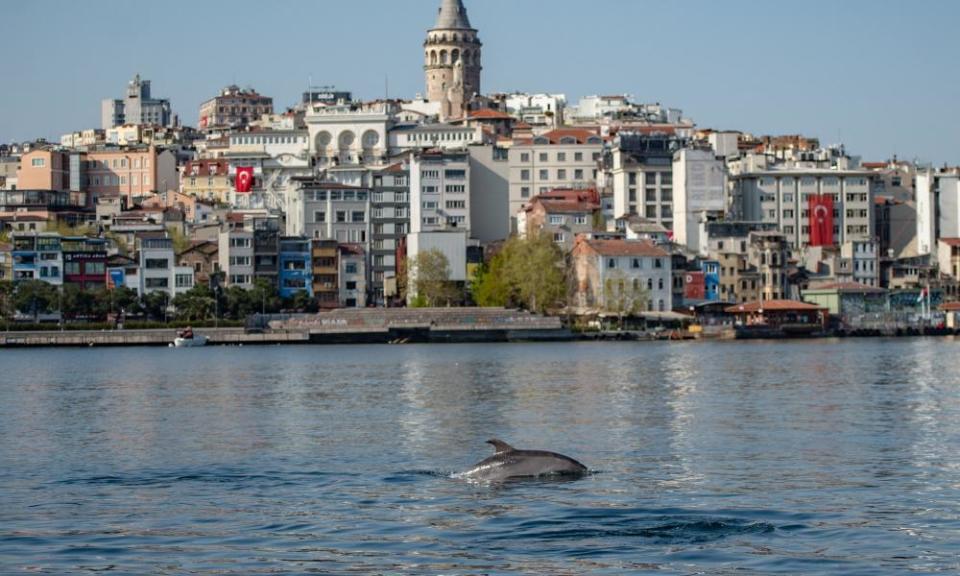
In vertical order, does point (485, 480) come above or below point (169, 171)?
below

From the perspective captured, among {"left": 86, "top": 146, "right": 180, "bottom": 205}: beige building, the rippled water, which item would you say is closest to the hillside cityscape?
{"left": 86, "top": 146, "right": 180, "bottom": 205}: beige building

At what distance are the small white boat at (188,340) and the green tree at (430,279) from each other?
18486 millimetres

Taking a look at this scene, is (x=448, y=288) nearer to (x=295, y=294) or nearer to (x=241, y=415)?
(x=295, y=294)

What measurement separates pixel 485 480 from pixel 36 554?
7.87 m

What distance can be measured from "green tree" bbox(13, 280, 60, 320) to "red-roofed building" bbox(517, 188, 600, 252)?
33837 millimetres

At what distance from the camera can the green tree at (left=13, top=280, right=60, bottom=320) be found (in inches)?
4722

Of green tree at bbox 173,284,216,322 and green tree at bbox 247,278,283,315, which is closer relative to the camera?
green tree at bbox 173,284,216,322

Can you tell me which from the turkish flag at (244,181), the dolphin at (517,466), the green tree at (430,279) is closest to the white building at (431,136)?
the turkish flag at (244,181)

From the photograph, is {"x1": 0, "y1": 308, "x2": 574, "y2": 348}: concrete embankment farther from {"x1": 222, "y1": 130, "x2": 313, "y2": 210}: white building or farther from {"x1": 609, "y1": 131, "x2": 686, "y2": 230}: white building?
{"x1": 222, "y1": 130, "x2": 313, "y2": 210}: white building

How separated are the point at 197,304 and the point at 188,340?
9.05 meters

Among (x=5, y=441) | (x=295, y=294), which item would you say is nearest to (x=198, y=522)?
(x=5, y=441)

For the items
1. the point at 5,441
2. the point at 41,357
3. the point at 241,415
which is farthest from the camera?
the point at 41,357

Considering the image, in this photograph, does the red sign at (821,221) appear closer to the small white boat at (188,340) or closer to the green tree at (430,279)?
the green tree at (430,279)

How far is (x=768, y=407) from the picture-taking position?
44688 millimetres
